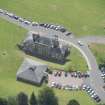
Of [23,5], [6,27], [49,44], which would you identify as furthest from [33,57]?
[23,5]

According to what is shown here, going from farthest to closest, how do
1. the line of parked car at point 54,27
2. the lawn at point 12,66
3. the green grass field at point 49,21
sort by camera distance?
the line of parked car at point 54,27
the green grass field at point 49,21
the lawn at point 12,66

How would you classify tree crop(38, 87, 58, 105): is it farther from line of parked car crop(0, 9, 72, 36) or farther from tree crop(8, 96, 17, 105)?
line of parked car crop(0, 9, 72, 36)

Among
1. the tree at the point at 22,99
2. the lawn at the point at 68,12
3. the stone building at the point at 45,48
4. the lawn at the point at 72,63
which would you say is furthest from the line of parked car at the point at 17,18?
the tree at the point at 22,99

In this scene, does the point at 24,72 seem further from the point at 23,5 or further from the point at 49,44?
the point at 23,5

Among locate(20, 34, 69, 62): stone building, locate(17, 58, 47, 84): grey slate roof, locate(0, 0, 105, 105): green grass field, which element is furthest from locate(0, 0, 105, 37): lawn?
locate(17, 58, 47, 84): grey slate roof

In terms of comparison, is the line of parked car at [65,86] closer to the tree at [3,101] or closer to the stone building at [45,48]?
the stone building at [45,48]

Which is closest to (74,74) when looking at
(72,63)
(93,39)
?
(72,63)

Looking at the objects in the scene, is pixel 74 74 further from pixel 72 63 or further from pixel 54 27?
pixel 54 27
